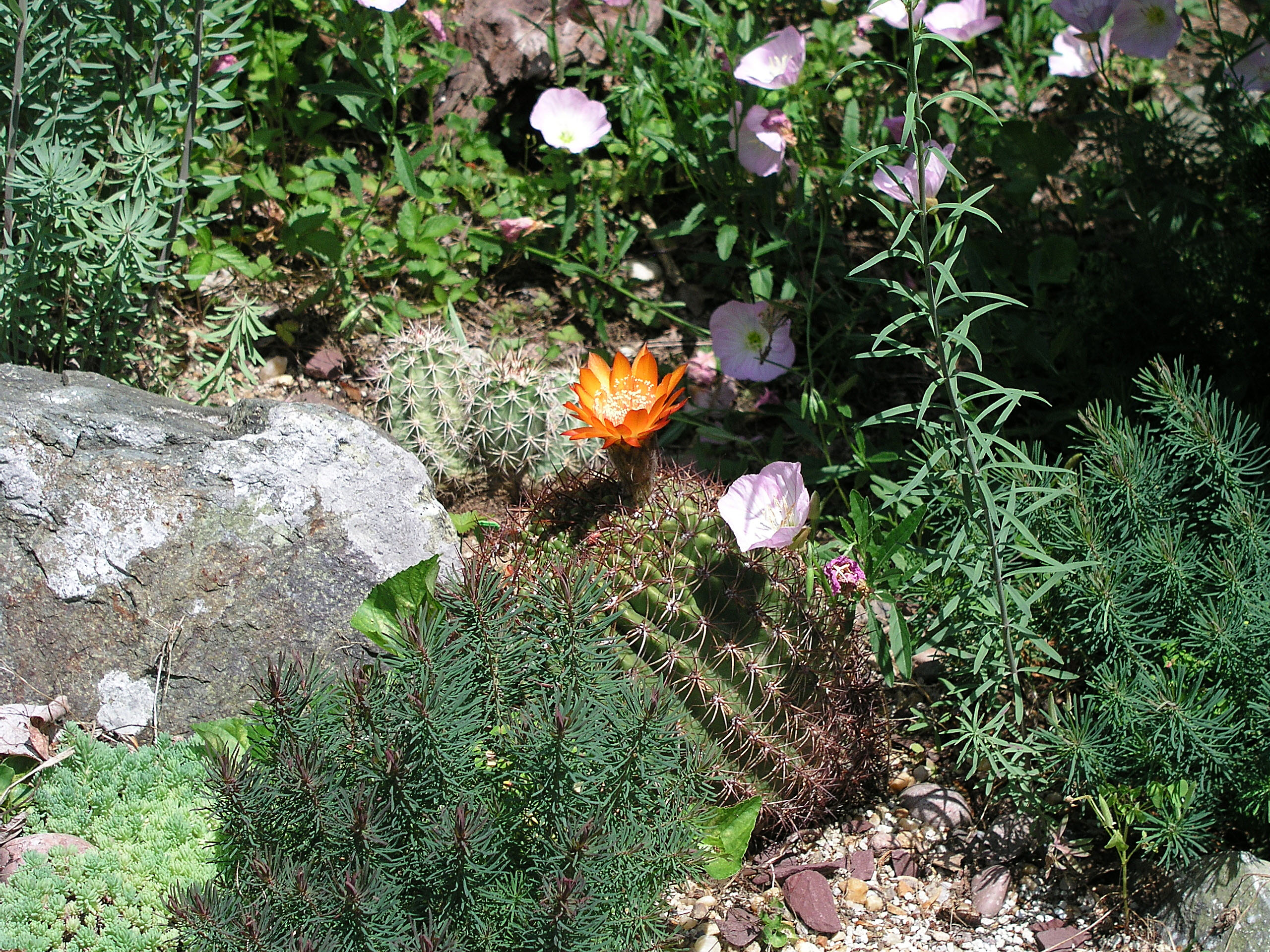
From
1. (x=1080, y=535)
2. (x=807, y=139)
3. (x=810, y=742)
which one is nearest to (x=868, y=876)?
(x=810, y=742)

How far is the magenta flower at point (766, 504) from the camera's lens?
2.00 metres

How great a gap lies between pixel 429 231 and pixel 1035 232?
1.99m

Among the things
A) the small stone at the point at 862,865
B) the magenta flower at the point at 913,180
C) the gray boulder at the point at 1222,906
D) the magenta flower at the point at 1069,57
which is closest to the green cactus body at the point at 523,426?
the magenta flower at the point at 913,180

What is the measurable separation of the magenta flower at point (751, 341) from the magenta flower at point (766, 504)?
830 mm

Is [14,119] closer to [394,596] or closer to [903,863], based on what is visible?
[394,596]

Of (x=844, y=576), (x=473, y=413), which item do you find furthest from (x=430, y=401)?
(x=844, y=576)

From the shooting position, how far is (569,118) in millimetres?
3271

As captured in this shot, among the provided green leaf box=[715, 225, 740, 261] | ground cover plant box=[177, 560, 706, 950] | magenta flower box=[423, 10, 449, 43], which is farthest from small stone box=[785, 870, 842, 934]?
magenta flower box=[423, 10, 449, 43]

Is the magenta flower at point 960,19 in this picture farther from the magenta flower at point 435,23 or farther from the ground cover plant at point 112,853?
the ground cover plant at point 112,853

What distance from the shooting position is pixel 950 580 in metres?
2.27

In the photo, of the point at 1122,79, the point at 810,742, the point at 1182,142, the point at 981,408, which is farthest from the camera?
the point at 1122,79

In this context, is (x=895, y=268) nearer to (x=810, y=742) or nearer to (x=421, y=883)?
(x=810, y=742)

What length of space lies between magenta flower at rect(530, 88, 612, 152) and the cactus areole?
1.19 m

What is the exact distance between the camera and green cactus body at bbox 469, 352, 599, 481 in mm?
2658
